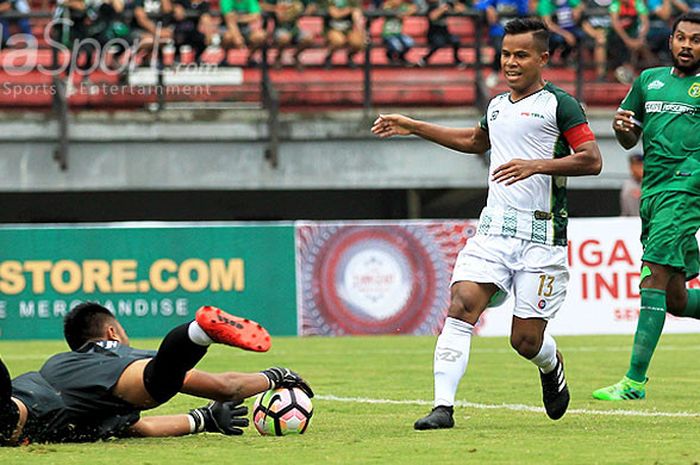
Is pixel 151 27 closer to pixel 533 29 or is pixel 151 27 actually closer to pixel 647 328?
pixel 647 328

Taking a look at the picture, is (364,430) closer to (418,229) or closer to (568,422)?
(568,422)

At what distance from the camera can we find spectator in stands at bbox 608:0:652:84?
22.1 meters

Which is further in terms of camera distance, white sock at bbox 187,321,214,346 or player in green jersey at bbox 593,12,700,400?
player in green jersey at bbox 593,12,700,400

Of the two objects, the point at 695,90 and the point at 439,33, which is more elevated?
the point at 439,33

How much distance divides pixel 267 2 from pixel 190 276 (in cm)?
613

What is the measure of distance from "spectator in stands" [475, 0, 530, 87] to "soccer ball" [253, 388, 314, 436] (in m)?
15.1

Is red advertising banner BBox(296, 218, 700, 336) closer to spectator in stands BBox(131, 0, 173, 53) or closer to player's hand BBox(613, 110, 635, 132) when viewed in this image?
spectator in stands BBox(131, 0, 173, 53)

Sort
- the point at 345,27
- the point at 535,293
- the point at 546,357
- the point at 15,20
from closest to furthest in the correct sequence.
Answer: the point at 535,293, the point at 546,357, the point at 15,20, the point at 345,27

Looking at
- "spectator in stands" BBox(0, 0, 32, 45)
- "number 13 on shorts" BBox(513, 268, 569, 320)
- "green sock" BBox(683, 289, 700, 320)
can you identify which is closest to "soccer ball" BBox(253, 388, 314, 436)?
"number 13 on shorts" BBox(513, 268, 569, 320)

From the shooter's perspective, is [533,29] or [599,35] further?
[599,35]

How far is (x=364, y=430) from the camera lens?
747 cm

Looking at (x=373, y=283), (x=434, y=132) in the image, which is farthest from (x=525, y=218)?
(x=373, y=283)

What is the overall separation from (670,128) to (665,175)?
0.29 m

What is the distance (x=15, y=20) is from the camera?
70.3 ft
